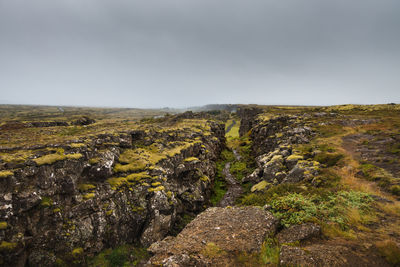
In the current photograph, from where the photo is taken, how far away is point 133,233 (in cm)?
1838

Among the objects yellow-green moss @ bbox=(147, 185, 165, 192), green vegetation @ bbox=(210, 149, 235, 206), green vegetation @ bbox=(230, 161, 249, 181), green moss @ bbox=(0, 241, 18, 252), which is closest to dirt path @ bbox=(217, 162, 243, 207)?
green vegetation @ bbox=(210, 149, 235, 206)

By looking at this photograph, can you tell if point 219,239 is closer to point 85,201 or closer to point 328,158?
point 85,201

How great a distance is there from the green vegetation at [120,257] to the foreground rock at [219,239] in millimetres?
5405

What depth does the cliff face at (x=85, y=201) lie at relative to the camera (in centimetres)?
1313

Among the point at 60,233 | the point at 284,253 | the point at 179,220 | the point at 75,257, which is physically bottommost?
the point at 179,220

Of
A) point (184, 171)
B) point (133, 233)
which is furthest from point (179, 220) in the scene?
point (184, 171)

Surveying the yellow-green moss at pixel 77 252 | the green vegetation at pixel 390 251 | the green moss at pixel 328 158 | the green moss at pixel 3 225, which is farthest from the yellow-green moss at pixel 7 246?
the green moss at pixel 328 158

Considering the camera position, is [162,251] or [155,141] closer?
[162,251]

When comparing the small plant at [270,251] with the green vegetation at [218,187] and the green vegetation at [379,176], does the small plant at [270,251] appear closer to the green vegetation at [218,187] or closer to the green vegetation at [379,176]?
the green vegetation at [379,176]

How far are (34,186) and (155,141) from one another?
61.2ft

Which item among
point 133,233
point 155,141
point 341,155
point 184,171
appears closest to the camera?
point 133,233

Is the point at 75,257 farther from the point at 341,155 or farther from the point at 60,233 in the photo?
the point at 341,155

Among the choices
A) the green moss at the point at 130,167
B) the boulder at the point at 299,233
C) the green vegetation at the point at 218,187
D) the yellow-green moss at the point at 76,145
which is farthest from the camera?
the green vegetation at the point at 218,187

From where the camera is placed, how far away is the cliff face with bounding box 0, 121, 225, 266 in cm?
1313
